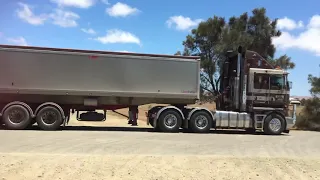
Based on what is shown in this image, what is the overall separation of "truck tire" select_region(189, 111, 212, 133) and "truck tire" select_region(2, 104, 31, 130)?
24.3ft

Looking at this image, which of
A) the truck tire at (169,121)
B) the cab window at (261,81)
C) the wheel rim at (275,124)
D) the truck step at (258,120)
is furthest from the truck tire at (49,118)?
the wheel rim at (275,124)

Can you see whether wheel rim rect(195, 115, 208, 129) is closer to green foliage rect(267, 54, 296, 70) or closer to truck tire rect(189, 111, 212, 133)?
truck tire rect(189, 111, 212, 133)

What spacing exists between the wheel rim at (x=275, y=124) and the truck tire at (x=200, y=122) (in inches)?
123

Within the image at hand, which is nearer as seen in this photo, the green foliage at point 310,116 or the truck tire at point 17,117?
the truck tire at point 17,117

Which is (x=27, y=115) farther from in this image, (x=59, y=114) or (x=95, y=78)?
(x=95, y=78)

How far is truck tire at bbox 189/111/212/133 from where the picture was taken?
1951 cm

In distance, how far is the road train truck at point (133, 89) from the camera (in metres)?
18.2

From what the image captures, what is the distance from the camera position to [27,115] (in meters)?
18.1

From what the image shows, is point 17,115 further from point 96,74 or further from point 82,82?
point 96,74

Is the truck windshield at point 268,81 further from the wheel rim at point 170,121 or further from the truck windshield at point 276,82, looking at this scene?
the wheel rim at point 170,121

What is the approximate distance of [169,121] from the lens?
63.7 feet

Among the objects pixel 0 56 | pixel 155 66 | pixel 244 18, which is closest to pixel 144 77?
pixel 155 66

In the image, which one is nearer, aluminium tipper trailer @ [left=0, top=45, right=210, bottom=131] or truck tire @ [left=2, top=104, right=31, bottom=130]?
truck tire @ [left=2, top=104, right=31, bottom=130]

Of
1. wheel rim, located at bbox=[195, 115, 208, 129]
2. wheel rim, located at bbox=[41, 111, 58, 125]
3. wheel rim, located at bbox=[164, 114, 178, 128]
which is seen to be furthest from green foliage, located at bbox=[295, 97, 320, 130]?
wheel rim, located at bbox=[41, 111, 58, 125]
